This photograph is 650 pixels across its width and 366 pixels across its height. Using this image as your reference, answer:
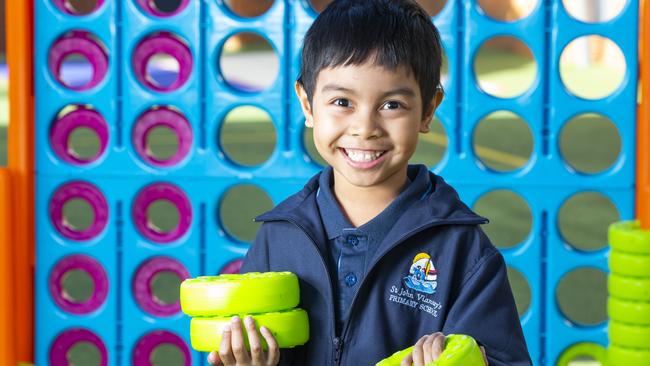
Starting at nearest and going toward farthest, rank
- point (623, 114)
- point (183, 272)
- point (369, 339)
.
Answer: point (369, 339) → point (623, 114) → point (183, 272)

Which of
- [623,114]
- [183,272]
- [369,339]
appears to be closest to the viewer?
[369,339]

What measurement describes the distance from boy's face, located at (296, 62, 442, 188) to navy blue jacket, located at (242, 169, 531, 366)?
10 centimetres

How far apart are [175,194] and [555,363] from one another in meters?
1.09

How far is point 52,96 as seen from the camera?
9.73 ft

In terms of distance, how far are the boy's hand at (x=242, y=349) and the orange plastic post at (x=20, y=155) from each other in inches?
52.4

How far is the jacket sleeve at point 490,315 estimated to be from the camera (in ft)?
5.66

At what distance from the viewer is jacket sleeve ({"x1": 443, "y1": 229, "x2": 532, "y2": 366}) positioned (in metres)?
1.73

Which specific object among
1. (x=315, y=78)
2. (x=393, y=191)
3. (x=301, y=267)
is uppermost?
(x=315, y=78)

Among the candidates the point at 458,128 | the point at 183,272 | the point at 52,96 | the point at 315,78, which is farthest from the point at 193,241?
the point at 315,78

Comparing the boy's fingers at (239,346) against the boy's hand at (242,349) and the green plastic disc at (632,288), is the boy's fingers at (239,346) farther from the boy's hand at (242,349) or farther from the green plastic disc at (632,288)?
the green plastic disc at (632,288)

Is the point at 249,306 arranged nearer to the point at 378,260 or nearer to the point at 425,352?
the point at 378,260

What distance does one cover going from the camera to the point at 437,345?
159 centimetres

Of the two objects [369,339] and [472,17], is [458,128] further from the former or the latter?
[369,339]

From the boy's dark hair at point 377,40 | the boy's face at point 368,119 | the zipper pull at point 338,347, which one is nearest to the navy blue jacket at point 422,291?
the zipper pull at point 338,347
